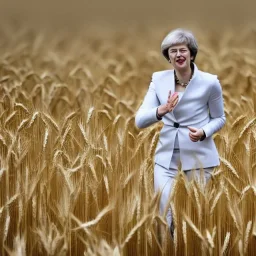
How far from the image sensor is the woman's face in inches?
110

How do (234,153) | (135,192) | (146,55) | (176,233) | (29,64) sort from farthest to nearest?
(146,55) → (29,64) → (234,153) → (135,192) → (176,233)

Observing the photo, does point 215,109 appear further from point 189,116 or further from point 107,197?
point 107,197

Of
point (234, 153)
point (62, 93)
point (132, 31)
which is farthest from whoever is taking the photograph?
point (132, 31)

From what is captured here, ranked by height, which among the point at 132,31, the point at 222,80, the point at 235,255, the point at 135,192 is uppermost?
the point at 132,31

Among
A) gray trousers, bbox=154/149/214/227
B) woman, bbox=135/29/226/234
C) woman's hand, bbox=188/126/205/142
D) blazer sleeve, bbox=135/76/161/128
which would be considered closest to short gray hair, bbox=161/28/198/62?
woman, bbox=135/29/226/234

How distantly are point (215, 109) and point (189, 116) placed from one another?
126 millimetres

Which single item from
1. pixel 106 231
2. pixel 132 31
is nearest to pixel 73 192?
pixel 106 231

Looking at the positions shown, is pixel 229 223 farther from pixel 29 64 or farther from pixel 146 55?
pixel 146 55

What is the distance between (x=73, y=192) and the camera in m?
2.83

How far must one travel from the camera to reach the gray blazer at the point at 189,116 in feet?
9.41

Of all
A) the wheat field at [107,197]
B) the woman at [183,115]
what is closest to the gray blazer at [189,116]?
the woman at [183,115]

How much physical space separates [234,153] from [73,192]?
0.92m

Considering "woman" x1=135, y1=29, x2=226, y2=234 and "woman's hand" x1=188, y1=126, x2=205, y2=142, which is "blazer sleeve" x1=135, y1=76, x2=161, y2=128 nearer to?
"woman" x1=135, y1=29, x2=226, y2=234

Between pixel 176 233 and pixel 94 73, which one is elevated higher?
pixel 94 73
